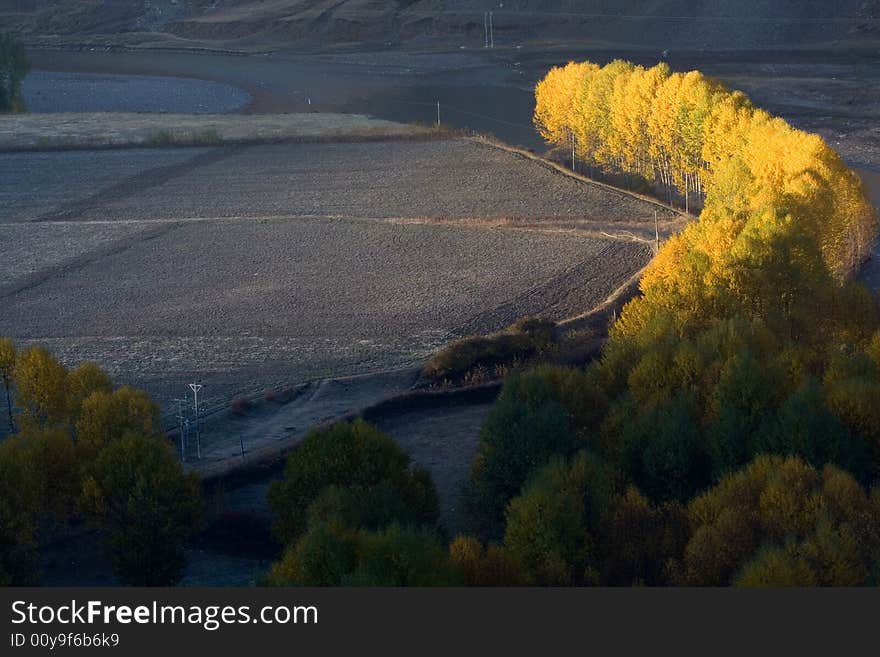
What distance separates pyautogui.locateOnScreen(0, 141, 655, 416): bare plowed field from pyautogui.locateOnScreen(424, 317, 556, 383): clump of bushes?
133cm

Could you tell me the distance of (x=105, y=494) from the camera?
19.9 meters

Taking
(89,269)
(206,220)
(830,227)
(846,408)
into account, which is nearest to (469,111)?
(206,220)

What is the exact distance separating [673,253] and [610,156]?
1019 inches

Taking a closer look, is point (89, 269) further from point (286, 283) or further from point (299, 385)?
point (299, 385)

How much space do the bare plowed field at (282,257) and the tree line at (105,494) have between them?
260 inches

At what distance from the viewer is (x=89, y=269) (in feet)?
132

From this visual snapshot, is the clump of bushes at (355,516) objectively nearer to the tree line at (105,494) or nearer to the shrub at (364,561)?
the shrub at (364,561)

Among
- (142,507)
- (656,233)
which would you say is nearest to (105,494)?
(142,507)

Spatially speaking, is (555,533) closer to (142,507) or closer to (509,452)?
(509,452)

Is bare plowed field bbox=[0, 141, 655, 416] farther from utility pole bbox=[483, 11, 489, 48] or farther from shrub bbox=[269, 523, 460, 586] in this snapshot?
utility pole bbox=[483, 11, 489, 48]

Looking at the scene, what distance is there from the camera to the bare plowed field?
105 ft

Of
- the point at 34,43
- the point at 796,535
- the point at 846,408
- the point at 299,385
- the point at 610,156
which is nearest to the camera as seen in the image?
the point at 796,535

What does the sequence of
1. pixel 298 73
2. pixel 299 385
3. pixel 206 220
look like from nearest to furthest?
pixel 299 385, pixel 206 220, pixel 298 73

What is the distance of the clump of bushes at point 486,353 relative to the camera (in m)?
29.7
